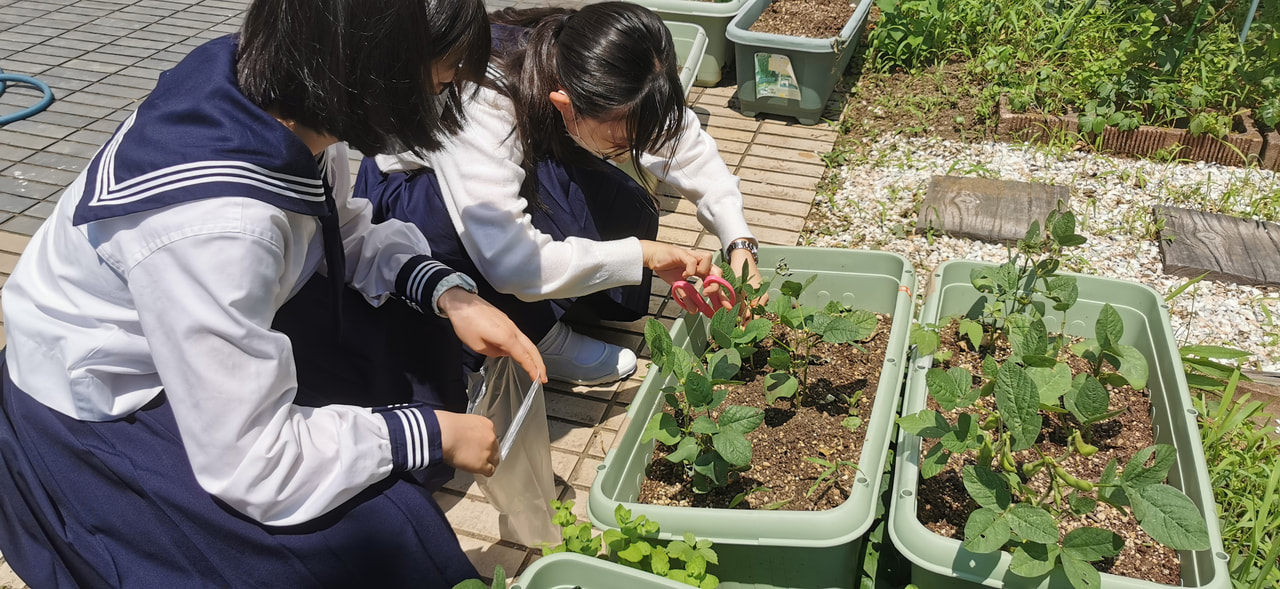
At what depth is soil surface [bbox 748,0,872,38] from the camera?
3.58 meters

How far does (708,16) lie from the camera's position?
3598mm

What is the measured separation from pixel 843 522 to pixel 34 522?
1.16m

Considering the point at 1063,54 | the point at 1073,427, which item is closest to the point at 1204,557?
the point at 1073,427

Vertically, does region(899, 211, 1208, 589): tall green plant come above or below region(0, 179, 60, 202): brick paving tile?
above

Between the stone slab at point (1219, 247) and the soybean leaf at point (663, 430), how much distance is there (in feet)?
5.79

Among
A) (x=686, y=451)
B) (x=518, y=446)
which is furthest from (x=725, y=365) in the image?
(x=518, y=446)

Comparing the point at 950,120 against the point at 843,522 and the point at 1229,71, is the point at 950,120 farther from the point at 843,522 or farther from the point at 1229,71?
the point at 843,522

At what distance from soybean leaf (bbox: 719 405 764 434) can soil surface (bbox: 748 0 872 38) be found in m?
2.41

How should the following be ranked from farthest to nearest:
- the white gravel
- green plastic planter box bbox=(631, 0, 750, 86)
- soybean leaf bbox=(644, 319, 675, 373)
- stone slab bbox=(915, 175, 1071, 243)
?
green plastic planter box bbox=(631, 0, 750, 86)
stone slab bbox=(915, 175, 1071, 243)
the white gravel
soybean leaf bbox=(644, 319, 675, 373)

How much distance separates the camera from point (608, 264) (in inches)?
74.1

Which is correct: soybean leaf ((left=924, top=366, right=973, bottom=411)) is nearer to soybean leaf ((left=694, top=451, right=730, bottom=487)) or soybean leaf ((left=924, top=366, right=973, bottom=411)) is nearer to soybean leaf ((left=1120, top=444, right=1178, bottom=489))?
soybean leaf ((left=1120, top=444, right=1178, bottom=489))

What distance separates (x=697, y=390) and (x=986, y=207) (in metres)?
1.70

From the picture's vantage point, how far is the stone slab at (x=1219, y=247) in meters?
2.49

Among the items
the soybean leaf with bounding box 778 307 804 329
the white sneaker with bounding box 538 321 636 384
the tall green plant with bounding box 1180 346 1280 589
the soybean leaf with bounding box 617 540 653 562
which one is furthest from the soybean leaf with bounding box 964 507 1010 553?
the white sneaker with bounding box 538 321 636 384
